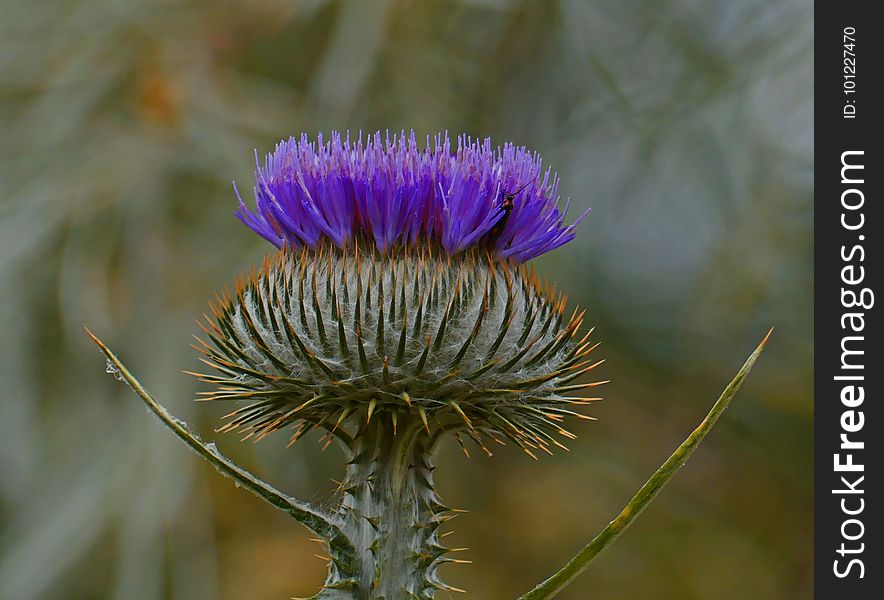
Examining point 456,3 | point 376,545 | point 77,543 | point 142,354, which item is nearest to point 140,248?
point 142,354

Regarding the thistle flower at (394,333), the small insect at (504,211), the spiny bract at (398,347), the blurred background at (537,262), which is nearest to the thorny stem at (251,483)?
the thistle flower at (394,333)

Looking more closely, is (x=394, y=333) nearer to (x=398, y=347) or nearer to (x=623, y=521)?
(x=398, y=347)

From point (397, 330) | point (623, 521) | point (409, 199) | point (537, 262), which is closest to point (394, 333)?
point (397, 330)

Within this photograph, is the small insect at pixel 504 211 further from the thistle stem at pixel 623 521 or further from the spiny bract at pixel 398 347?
the thistle stem at pixel 623 521

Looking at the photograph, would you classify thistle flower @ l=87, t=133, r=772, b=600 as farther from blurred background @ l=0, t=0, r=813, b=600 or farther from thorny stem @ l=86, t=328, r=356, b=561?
blurred background @ l=0, t=0, r=813, b=600

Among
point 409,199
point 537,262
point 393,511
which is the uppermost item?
point 537,262

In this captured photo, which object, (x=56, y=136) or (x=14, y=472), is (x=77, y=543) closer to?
(x=14, y=472)

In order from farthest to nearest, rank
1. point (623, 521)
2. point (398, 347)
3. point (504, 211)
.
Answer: point (504, 211)
point (398, 347)
point (623, 521)
